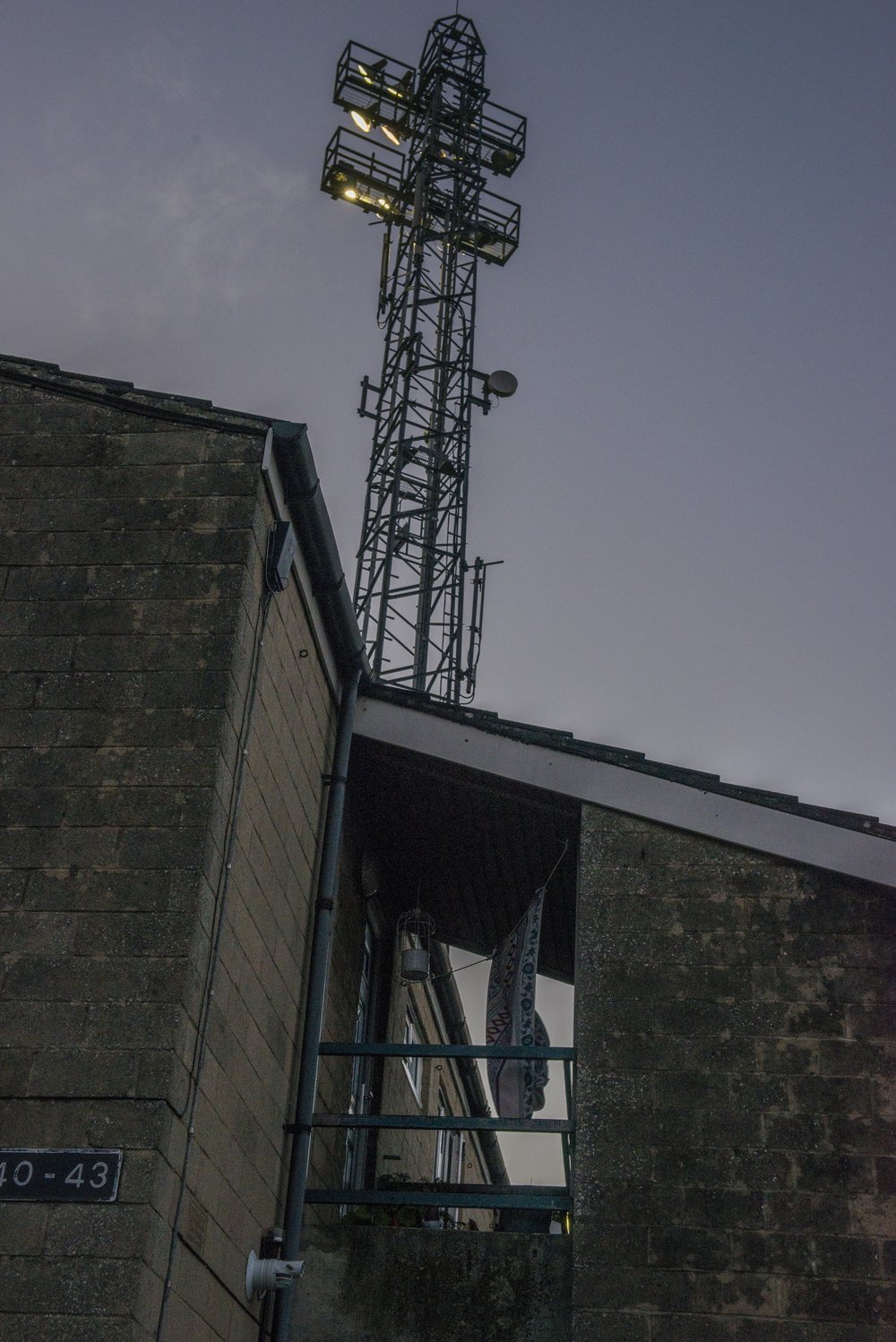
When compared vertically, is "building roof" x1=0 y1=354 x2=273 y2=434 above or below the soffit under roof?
above

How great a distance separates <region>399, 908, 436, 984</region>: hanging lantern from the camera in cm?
1269

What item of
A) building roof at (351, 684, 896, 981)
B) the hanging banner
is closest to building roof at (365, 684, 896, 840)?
building roof at (351, 684, 896, 981)

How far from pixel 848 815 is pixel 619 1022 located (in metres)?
2.49

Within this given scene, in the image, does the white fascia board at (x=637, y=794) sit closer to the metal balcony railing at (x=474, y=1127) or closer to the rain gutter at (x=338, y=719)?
the rain gutter at (x=338, y=719)

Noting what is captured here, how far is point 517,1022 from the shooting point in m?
10.9

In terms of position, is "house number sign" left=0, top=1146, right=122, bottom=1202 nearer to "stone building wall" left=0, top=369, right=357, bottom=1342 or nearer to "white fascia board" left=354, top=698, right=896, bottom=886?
"stone building wall" left=0, top=369, right=357, bottom=1342

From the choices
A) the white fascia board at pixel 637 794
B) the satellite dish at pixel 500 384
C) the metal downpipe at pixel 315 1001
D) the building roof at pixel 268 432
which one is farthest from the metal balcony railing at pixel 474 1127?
the satellite dish at pixel 500 384

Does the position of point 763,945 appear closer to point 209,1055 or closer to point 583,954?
point 583,954

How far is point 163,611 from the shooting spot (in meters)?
8.85

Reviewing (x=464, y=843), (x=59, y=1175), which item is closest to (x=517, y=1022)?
(x=464, y=843)

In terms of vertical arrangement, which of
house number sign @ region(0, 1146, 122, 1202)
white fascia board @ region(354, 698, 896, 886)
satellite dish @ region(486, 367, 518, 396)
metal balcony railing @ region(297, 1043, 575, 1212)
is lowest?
house number sign @ region(0, 1146, 122, 1202)

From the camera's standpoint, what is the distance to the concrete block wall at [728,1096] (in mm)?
8898

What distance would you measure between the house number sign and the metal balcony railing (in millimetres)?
2892

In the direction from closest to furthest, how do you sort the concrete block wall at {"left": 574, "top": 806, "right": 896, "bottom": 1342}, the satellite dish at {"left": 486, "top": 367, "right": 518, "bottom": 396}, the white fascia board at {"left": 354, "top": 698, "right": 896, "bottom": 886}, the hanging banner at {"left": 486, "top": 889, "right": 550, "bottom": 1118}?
the concrete block wall at {"left": 574, "top": 806, "right": 896, "bottom": 1342}, the white fascia board at {"left": 354, "top": 698, "right": 896, "bottom": 886}, the hanging banner at {"left": 486, "top": 889, "right": 550, "bottom": 1118}, the satellite dish at {"left": 486, "top": 367, "right": 518, "bottom": 396}
